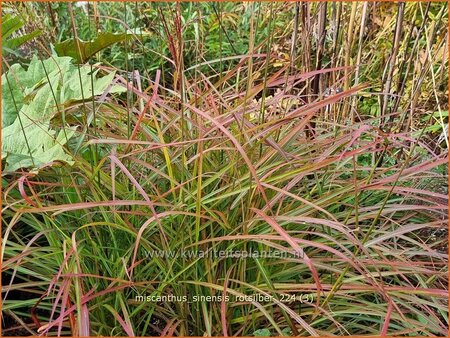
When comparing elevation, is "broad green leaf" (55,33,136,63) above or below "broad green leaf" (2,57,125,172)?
above

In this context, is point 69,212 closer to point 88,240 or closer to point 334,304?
point 88,240

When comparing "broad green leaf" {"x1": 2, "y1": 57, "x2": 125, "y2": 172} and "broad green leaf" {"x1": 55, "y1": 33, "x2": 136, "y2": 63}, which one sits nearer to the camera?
"broad green leaf" {"x1": 2, "y1": 57, "x2": 125, "y2": 172}

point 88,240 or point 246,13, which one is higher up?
point 88,240

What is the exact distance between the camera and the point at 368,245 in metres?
1.47

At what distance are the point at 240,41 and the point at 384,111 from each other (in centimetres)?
141

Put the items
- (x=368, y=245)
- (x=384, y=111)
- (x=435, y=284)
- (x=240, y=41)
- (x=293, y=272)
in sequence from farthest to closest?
1. (x=240, y=41)
2. (x=384, y=111)
3. (x=435, y=284)
4. (x=293, y=272)
5. (x=368, y=245)

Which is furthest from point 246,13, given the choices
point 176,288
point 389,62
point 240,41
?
point 176,288

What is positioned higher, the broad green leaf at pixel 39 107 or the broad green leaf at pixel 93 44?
the broad green leaf at pixel 93 44

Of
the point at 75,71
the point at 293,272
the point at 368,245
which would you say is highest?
the point at 75,71

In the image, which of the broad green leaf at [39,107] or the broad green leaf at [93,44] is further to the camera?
the broad green leaf at [93,44]

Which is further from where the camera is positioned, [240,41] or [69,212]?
[240,41]

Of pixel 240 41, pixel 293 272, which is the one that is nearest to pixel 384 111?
pixel 293 272

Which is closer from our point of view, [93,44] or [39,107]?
[39,107]

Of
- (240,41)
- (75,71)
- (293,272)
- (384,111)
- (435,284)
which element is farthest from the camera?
(240,41)
